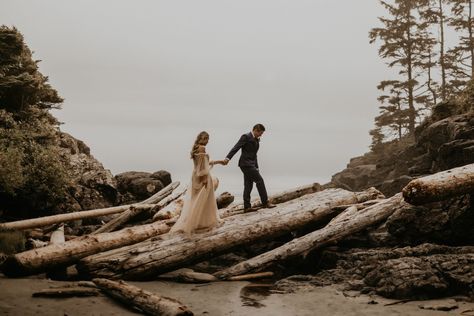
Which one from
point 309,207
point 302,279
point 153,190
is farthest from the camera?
point 153,190

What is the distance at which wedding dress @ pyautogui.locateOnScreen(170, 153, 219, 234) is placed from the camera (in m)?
9.05

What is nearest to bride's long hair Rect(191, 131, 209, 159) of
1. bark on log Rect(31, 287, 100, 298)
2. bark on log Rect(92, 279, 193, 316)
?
bark on log Rect(92, 279, 193, 316)

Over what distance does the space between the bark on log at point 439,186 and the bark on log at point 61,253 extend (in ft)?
22.2

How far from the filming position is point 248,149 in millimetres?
10648

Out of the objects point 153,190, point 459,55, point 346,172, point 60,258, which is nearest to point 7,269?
point 60,258

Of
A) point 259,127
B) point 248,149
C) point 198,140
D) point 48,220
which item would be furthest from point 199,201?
point 48,220

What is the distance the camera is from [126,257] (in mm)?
8016

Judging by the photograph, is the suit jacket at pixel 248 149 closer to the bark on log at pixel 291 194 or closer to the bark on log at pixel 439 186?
the bark on log at pixel 291 194

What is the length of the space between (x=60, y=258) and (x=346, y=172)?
101 feet

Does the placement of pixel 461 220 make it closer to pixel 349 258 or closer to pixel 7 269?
pixel 349 258

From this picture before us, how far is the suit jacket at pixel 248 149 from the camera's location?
10531 mm

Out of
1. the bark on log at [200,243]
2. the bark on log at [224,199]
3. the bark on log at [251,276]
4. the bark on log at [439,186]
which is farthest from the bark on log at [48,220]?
the bark on log at [439,186]

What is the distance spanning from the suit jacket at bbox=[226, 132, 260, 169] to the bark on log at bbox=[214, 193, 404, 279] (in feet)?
8.15

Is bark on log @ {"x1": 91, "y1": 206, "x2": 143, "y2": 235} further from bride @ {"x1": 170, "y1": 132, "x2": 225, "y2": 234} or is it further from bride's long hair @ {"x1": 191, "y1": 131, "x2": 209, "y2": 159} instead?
bride's long hair @ {"x1": 191, "y1": 131, "x2": 209, "y2": 159}
